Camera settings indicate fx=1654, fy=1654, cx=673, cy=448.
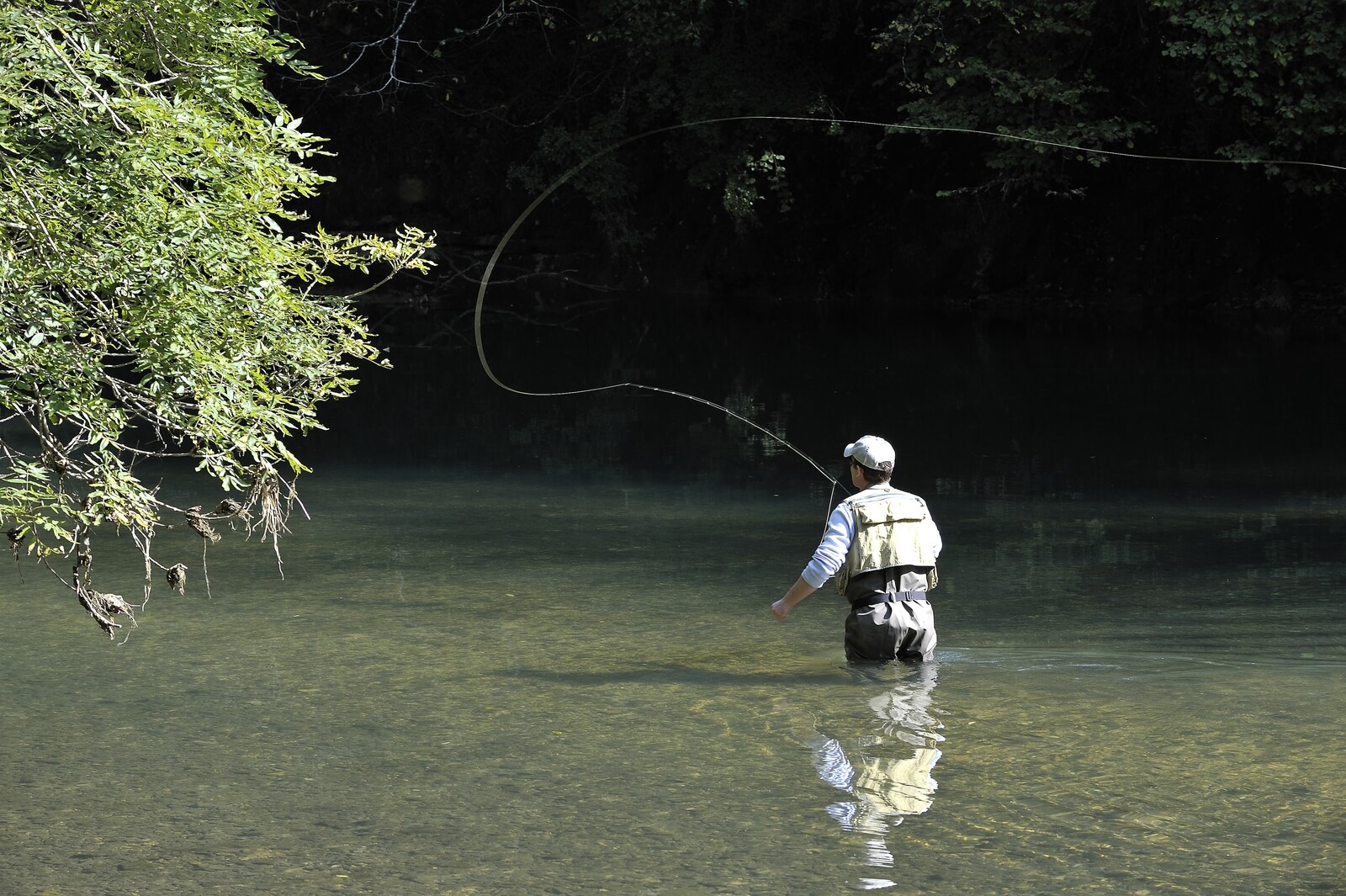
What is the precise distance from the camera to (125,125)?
4.70 metres

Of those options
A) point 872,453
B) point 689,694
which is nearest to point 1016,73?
point 872,453

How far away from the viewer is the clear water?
4.62 m

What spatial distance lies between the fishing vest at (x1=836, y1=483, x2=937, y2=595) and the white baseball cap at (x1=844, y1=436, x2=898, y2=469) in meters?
0.11

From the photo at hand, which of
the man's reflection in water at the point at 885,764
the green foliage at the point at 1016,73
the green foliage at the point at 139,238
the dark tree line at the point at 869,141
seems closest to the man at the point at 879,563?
the man's reflection in water at the point at 885,764

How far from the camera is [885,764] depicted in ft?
17.9

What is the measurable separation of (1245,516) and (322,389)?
259 inches

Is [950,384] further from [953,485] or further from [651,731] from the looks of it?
[651,731]

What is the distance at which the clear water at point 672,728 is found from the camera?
4.62 metres

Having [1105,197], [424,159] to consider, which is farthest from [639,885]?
[424,159]

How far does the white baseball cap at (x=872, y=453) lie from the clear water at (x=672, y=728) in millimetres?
870

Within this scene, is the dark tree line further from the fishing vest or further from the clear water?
the fishing vest

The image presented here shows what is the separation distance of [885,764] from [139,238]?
2.85 metres

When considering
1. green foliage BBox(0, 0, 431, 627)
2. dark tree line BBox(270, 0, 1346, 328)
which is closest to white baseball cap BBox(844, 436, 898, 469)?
green foliage BBox(0, 0, 431, 627)

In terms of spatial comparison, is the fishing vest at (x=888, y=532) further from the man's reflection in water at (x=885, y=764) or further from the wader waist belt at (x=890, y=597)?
the man's reflection in water at (x=885, y=764)
